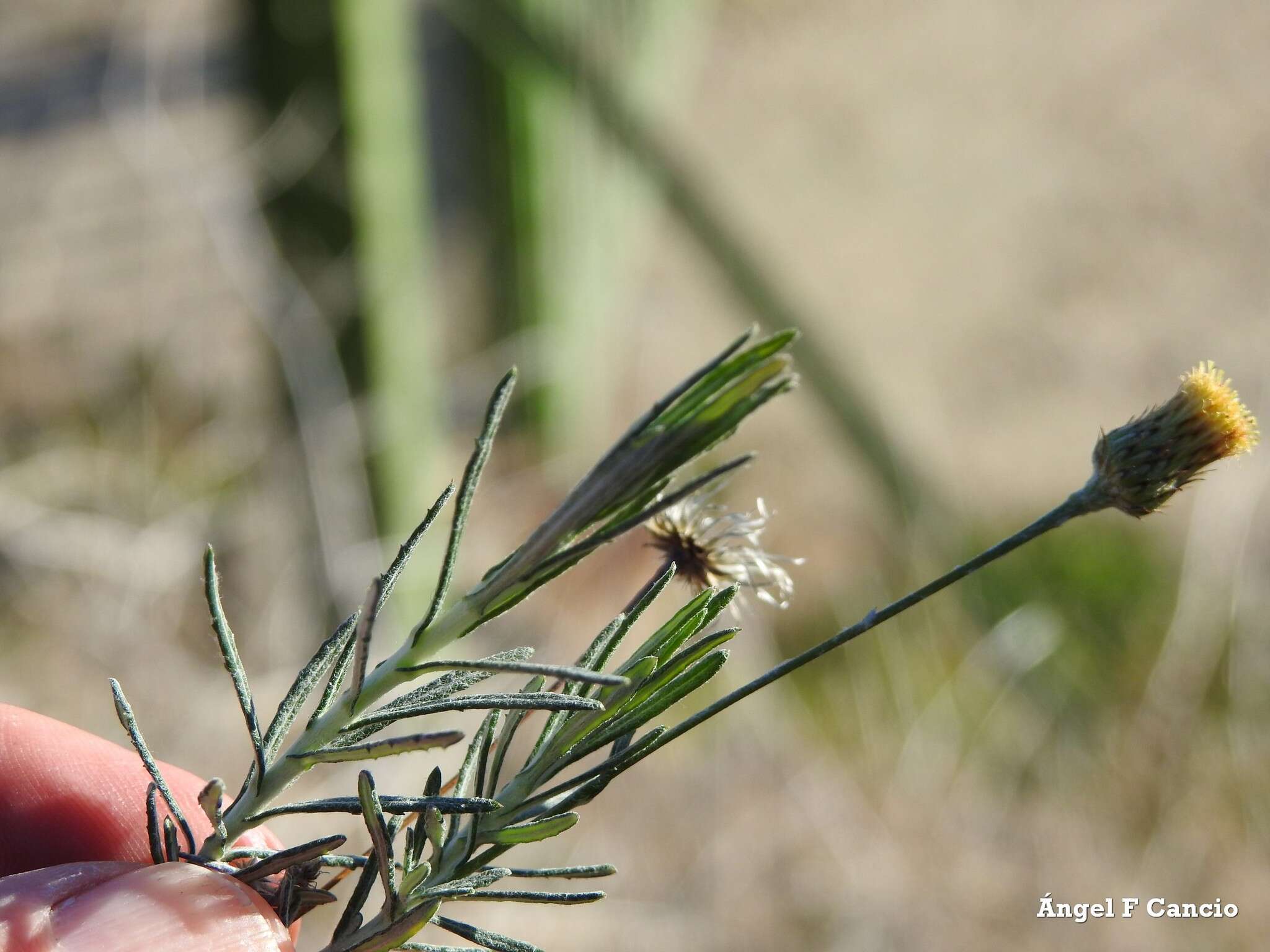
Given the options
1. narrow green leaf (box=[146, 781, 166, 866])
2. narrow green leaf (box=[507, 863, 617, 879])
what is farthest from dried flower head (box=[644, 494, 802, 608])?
narrow green leaf (box=[146, 781, 166, 866])

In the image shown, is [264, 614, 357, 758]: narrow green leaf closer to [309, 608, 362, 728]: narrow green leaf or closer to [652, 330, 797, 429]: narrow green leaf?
[309, 608, 362, 728]: narrow green leaf

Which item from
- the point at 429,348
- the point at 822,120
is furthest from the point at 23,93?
the point at 822,120

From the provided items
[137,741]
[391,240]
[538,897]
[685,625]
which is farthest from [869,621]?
[391,240]

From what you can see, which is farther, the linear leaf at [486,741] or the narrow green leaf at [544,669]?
the linear leaf at [486,741]

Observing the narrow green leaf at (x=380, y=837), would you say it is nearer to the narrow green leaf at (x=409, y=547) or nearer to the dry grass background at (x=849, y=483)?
the narrow green leaf at (x=409, y=547)

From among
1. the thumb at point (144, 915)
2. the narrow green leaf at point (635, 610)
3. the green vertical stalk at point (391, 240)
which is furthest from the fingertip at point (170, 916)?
the green vertical stalk at point (391, 240)

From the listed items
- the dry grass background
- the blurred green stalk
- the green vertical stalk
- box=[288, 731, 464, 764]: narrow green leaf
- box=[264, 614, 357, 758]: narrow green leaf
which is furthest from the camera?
the green vertical stalk

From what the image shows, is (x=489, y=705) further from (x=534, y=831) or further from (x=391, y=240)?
(x=391, y=240)
